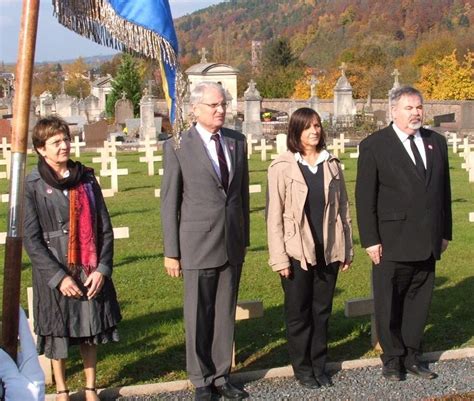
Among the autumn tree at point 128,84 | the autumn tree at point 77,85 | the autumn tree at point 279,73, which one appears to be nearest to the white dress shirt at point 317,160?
the autumn tree at point 128,84

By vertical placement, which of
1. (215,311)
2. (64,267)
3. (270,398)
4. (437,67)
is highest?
(437,67)

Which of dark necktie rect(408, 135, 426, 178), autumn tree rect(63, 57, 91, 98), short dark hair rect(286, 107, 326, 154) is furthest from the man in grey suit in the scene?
autumn tree rect(63, 57, 91, 98)

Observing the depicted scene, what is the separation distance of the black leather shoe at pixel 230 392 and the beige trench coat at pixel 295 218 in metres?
0.75

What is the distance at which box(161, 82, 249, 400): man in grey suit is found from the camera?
467 cm

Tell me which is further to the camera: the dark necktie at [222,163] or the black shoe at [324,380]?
the black shoe at [324,380]

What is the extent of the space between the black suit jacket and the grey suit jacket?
0.93 metres

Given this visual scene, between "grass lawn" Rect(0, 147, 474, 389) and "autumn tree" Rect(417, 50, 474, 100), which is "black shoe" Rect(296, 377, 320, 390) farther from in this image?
"autumn tree" Rect(417, 50, 474, 100)

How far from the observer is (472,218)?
853 centimetres

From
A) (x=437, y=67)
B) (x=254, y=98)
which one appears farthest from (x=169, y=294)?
(x=437, y=67)

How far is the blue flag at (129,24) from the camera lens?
384 cm

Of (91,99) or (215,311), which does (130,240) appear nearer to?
(215,311)

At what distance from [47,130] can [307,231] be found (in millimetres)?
1642

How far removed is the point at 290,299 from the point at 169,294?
2.72m

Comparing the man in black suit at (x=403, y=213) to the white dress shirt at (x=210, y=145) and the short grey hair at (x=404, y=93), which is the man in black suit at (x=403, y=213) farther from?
the white dress shirt at (x=210, y=145)
